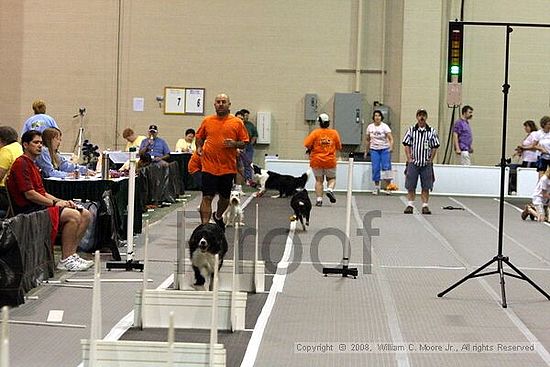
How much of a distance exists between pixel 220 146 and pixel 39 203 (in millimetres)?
2611

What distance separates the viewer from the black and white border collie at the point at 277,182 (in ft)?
57.7

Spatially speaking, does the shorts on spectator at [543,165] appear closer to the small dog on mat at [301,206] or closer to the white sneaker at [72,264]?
the small dog on mat at [301,206]

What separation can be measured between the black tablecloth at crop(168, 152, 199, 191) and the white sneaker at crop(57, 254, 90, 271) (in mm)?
8346

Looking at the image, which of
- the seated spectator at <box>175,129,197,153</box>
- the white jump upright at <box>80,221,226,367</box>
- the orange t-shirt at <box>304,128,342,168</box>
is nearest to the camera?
the white jump upright at <box>80,221,226,367</box>

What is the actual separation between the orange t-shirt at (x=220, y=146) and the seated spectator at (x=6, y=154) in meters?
2.19

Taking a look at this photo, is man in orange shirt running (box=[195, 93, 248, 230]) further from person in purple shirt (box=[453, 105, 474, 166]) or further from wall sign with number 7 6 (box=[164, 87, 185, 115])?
wall sign with number 7 6 (box=[164, 87, 185, 115])

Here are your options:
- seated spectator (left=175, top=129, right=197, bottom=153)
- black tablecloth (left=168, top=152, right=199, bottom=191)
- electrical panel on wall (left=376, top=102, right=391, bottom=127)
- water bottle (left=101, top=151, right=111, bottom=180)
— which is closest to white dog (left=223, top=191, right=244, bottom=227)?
water bottle (left=101, top=151, right=111, bottom=180)

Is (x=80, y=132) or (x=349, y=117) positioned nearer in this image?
(x=349, y=117)

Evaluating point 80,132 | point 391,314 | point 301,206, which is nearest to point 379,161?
point 301,206

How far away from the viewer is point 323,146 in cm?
1593

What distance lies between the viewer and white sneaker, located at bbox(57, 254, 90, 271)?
905 centimetres

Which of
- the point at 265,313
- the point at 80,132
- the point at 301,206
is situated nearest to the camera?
the point at 265,313

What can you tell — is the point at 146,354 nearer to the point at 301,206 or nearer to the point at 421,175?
the point at 301,206

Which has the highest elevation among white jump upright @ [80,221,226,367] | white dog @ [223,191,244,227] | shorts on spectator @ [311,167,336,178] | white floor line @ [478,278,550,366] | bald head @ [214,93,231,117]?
bald head @ [214,93,231,117]
